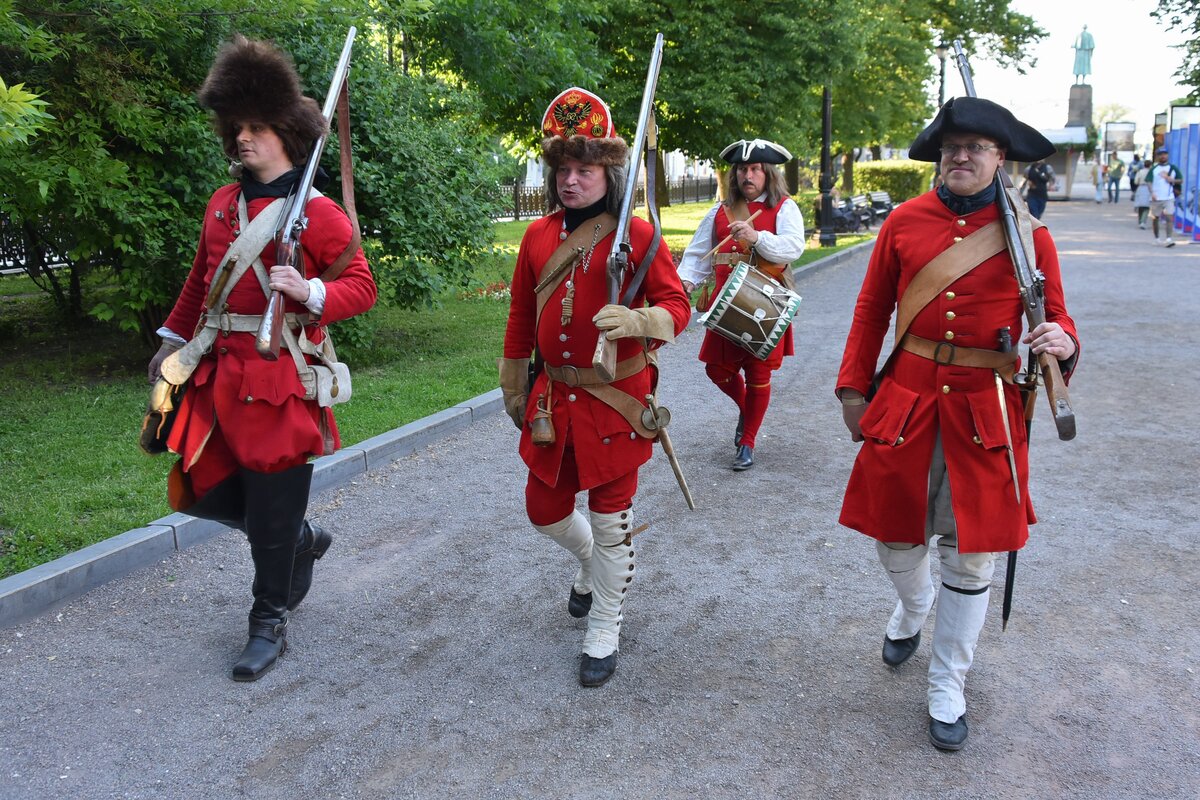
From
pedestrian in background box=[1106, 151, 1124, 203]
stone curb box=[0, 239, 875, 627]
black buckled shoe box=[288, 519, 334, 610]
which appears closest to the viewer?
black buckled shoe box=[288, 519, 334, 610]

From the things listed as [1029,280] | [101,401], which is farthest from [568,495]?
[101,401]

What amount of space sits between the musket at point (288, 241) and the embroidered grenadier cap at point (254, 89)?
0.15 metres

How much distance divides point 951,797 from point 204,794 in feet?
7.49

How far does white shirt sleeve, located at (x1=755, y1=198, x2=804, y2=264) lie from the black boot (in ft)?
10.8

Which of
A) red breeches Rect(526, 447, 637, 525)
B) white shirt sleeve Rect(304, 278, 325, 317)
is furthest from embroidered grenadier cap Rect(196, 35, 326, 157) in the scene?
red breeches Rect(526, 447, 637, 525)

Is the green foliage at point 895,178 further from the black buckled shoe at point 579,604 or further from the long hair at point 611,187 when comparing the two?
the long hair at point 611,187

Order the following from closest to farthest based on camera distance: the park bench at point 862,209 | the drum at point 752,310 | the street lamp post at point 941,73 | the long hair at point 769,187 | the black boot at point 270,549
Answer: the black boot at point 270,549, the drum at point 752,310, the long hair at point 769,187, the park bench at point 862,209, the street lamp post at point 941,73

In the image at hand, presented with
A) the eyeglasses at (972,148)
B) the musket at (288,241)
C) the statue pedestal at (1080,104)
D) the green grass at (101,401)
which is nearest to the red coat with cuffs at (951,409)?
the eyeglasses at (972,148)

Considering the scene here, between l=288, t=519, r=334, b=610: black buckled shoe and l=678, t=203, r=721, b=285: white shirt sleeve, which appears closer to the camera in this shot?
l=288, t=519, r=334, b=610: black buckled shoe

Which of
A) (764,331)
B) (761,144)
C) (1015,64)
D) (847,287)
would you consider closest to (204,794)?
(764,331)

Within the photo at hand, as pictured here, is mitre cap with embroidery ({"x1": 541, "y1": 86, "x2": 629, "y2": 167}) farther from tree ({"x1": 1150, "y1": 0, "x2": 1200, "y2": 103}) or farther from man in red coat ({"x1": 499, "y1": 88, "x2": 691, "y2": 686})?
tree ({"x1": 1150, "y1": 0, "x2": 1200, "y2": 103})

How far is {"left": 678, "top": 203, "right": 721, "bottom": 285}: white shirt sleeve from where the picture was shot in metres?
6.56

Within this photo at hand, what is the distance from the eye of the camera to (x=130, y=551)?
5020 millimetres

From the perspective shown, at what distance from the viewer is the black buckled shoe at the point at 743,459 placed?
6758 mm
